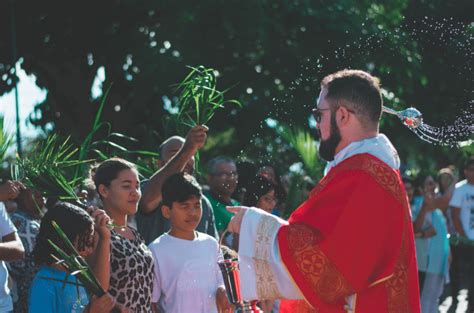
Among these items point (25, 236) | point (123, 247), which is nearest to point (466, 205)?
point (25, 236)

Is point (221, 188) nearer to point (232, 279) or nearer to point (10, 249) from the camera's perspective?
point (10, 249)

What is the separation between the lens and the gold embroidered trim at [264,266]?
16.1 ft

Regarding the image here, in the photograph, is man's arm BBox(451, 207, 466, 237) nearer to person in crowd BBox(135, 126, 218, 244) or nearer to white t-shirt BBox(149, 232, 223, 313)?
person in crowd BBox(135, 126, 218, 244)

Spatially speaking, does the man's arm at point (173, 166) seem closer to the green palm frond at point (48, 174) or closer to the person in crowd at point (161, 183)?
the person in crowd at point (161, 183)

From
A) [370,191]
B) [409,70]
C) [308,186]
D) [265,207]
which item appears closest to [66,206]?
[370,191]

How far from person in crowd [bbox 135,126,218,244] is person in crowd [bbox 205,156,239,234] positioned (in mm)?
848

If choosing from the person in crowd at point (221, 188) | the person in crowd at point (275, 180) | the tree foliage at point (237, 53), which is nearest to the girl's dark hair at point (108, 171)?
the person in crowd at point (221, 188)

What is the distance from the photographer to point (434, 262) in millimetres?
12422

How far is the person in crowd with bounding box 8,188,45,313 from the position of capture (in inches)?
305

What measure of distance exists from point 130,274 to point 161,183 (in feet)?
2.68

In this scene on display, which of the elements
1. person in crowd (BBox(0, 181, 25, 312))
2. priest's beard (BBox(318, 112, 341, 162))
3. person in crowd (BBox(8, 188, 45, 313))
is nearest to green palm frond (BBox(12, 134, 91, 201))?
person in crowd (BBox(0, 181, 25, 312))

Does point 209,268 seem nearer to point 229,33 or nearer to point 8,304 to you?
point 8,304

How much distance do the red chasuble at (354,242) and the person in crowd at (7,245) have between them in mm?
2805

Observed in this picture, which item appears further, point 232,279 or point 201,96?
point 201,96
